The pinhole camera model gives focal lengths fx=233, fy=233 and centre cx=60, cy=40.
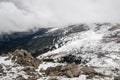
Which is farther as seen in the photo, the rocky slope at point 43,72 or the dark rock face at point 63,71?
the dark rock face at point 63,71

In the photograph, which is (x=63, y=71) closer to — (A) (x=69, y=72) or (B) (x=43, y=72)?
(A) (x=69, y=72)

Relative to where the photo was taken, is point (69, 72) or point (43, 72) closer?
point (69, 72)

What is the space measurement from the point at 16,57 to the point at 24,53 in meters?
4.92

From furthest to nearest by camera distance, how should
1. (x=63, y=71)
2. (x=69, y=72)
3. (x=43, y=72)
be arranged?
(x=63, y=71) < (x=43, y=72) < (x=69, y=72)

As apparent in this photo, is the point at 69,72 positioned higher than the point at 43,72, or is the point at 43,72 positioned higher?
the point at 43,72

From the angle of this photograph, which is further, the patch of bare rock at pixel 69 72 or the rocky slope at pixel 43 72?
the patch of bare rock at pixel 69 72

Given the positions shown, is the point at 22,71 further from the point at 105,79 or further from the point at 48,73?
the point at 105,79

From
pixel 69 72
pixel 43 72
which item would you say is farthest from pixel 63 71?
Answer: pixel 43 72

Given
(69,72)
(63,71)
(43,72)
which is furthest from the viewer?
(63,71)

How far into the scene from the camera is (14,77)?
44531 mm

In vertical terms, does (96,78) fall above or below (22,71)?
below

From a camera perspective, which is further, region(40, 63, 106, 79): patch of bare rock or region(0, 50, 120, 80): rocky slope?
region(40, 63, 106, 79): patch of bare rock

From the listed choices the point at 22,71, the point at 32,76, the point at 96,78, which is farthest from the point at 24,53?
the point at 96,78

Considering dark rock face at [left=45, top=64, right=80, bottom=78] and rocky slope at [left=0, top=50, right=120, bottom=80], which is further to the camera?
dark rock face at [left=45, top=64, right=80, bottom=78]
